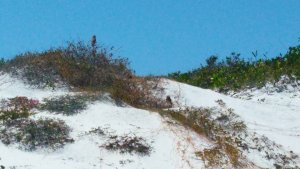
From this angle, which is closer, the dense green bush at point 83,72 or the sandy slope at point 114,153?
the sandy slope at point 114,153

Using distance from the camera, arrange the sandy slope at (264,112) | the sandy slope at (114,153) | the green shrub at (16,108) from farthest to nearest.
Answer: the sandy slope at (264,112) → the green shrub at (16,108) → the sandy slope at (114,153)

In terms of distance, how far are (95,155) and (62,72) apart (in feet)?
14.2

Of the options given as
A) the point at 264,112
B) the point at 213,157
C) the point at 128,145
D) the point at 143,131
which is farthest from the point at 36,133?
the point at 264,112

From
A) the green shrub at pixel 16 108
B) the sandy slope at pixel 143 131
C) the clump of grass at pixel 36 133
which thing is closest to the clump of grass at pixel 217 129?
the sandy slope at pixel 143 131

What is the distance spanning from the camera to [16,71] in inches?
638

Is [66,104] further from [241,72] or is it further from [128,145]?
[241,72]

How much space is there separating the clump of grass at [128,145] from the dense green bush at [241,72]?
801 centimetres

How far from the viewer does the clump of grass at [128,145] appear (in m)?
12.5

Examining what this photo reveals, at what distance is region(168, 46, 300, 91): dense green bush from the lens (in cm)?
2041

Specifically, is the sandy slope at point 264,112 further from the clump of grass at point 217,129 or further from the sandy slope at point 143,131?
the clump of grass at point 217,129

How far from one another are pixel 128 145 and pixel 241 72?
1069 centimetres

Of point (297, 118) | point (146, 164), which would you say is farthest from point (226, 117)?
point (146, 164)

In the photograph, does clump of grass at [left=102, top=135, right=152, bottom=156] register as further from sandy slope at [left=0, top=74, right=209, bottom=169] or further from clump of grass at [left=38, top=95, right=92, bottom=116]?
clump of grass at [left=38, top=95, right=92, bottom=116]

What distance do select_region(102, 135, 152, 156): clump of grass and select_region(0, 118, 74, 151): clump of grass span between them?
77 cm
